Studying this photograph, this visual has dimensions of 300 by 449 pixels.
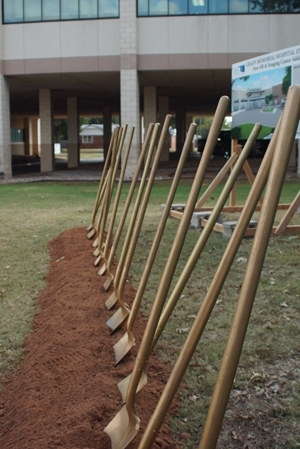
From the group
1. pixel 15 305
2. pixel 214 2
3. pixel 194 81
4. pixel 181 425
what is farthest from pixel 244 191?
pixel 181 425

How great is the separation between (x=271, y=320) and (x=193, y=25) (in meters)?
19.1

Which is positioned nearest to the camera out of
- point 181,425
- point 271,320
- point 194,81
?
point 181,425

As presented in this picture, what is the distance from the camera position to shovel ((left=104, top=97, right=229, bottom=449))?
2.96 meters

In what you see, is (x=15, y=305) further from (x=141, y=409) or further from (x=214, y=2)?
(x=214, y=2)

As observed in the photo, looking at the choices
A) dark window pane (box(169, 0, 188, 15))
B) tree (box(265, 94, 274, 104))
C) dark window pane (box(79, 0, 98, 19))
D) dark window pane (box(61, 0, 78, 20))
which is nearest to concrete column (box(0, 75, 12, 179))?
dark window pane (box(61, 0, 78, 20))

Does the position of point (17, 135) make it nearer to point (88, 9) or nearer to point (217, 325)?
point (88, 9)

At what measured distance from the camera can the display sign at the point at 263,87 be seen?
36.5 ft

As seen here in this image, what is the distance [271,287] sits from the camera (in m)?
6.24

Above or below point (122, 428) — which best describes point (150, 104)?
above

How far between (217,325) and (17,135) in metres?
56.8

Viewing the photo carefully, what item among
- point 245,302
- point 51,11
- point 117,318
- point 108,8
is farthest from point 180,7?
point 245,302

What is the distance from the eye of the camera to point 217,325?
5.09 metres

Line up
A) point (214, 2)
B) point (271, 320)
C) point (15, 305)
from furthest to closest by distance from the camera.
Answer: point (214, 2) → point (15, 305) → point (271, 320)

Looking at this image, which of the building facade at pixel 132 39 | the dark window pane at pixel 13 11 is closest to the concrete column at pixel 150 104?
the building facade at pixel 132 39
